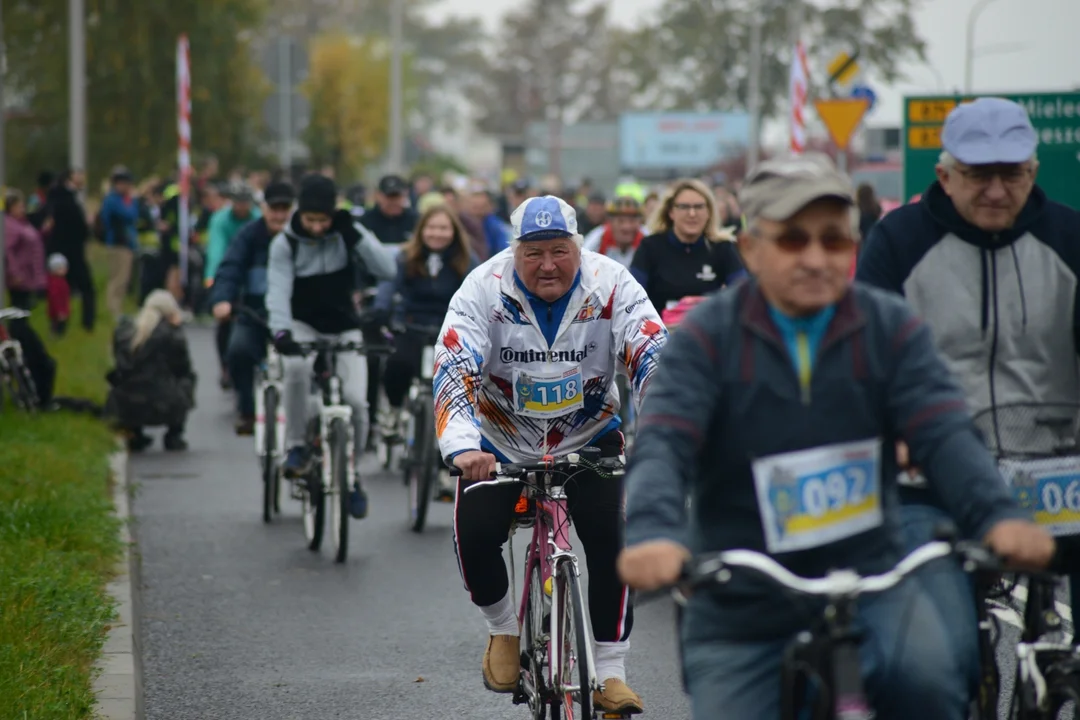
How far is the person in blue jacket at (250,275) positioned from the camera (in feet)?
37.0

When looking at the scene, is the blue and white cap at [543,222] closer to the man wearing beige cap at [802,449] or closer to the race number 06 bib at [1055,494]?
the race number 06 bib at [1055,494]

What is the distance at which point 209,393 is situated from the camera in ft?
63.1

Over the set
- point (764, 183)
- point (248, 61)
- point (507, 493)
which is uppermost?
point (248, 61)

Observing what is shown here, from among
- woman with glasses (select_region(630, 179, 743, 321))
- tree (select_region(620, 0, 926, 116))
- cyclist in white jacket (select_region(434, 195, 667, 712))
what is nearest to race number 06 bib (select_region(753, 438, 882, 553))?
cyclist in white jacket (select_region(434, 195, 667, 712))

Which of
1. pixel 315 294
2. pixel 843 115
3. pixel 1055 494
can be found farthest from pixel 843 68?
pixel 1055 494

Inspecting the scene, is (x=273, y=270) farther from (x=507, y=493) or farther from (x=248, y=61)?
(x=248, y=61)

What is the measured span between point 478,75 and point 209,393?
368 feet

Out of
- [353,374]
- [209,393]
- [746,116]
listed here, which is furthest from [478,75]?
[353,374]

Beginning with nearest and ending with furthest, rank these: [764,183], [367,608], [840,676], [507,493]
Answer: [840,676] → [764,183] → [507,493] → [367,608]

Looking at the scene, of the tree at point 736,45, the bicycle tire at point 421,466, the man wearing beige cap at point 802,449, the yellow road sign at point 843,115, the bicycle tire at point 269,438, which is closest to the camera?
the man wearing beige cap at point 802,449

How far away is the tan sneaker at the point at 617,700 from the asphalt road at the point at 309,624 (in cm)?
89

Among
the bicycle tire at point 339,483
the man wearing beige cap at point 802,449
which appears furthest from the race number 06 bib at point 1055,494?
the bicycle tire at point 339,483

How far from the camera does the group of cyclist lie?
3.64 metres

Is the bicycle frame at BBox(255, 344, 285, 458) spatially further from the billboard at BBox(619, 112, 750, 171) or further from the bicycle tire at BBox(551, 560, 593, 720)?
the billboard at BBox(619, 112, 750, 171)
